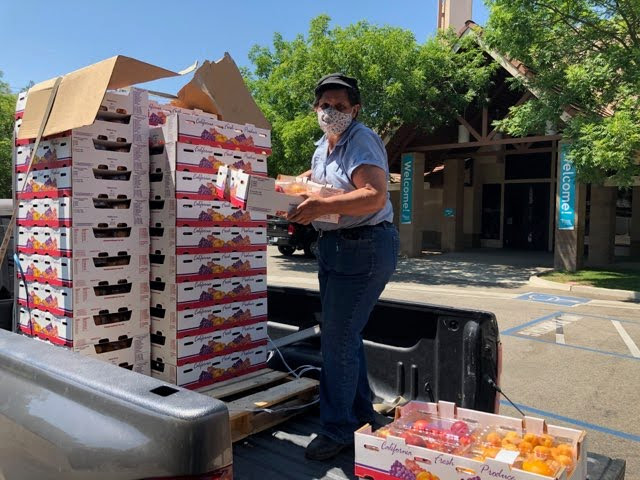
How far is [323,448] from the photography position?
2432 millimetres

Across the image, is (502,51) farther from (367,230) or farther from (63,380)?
(63,380)

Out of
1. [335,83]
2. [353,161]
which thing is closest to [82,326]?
[353,161]

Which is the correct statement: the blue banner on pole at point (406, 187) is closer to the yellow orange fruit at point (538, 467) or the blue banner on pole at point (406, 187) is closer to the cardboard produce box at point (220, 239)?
the cardboard produce box at point (220, 239)

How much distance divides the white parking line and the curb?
107 inches

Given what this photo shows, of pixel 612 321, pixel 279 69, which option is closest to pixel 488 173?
pixel 279 69

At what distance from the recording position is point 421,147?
1877 centimetres

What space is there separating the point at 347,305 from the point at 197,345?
856 millimetres

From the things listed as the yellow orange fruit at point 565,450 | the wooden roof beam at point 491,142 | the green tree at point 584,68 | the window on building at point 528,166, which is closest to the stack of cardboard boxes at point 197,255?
the yellow orange fruit at point 565,450

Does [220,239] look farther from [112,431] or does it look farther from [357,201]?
[112,431]

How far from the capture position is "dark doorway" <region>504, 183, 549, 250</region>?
21.6 metres

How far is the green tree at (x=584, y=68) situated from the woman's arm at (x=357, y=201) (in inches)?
358

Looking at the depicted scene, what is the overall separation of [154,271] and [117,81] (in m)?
0.98

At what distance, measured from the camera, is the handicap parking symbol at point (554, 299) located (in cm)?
1072

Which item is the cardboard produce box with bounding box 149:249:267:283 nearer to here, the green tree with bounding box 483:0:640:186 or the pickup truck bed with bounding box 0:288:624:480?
the pickup truck bed with bounding box 0:288:624:480
